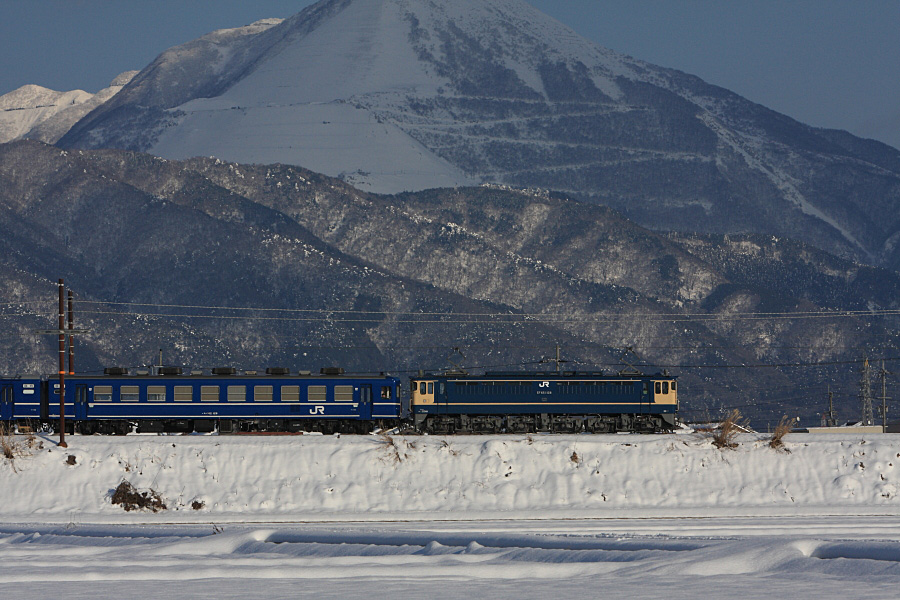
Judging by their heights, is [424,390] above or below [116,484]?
above

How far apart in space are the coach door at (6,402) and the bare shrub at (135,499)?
2031cm

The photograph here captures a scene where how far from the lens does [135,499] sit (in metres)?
54.7

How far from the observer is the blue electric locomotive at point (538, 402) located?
72062mm

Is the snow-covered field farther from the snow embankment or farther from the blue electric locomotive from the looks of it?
the blue electric locomotive

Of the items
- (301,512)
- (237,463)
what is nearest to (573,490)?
(301,512)

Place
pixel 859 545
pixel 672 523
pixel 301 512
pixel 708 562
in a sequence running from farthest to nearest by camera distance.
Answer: pixel 301 512, pixel 672 523, pixel 859 545, pixel 708 562

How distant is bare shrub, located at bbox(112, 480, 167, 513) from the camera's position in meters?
54.3

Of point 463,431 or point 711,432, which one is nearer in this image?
point 711,432

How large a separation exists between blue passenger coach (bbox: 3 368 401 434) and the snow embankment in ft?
35.7

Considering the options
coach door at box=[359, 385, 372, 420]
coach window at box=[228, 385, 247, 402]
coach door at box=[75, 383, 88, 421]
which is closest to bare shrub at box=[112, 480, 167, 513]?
coach window at box=[228, 385, 247, 402]

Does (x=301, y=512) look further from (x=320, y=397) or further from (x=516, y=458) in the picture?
(x=320, y=397)

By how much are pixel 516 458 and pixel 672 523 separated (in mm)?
11931

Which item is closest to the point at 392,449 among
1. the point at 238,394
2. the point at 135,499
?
the point at 135,499

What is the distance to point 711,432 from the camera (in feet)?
201
